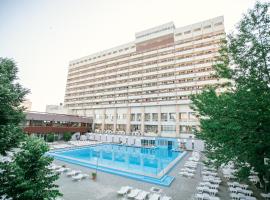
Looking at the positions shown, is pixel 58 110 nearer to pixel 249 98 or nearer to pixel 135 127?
pixel 135 127

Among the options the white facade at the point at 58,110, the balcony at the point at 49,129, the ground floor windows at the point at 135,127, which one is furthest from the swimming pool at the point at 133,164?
the white facade at the point at 58,110

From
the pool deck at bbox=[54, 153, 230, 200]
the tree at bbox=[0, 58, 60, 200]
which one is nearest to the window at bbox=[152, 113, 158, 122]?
the pool deck at bbox=[54, 153, 230, 200]

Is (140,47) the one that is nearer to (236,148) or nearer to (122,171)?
(122,171)

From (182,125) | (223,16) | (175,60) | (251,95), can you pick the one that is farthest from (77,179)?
(223,16)

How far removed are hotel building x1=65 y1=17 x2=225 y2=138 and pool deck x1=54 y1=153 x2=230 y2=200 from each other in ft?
83.7

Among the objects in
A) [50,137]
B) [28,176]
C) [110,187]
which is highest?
[28,176]

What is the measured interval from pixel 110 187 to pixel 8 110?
32.4ft

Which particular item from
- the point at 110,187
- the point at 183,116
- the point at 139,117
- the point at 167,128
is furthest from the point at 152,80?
the point at 110,187

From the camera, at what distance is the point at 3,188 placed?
7.06 meters

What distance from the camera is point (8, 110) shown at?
8961 millimetres

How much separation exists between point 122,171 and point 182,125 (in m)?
26.6

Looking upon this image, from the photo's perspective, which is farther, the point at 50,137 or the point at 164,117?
the point at 164,117

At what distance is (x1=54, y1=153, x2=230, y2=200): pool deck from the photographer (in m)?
12.6

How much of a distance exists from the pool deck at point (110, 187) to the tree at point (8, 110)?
5824mm
